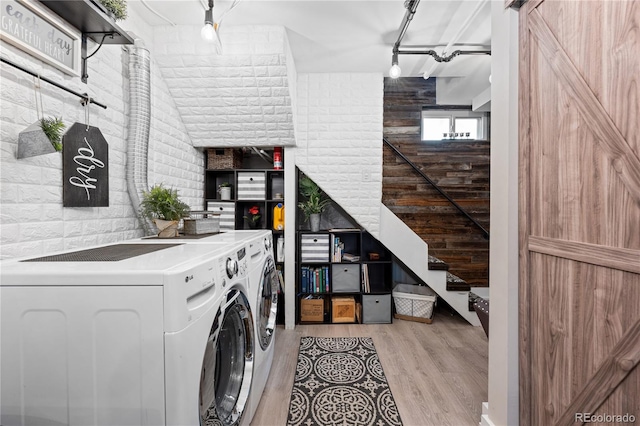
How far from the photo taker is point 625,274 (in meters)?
0.95

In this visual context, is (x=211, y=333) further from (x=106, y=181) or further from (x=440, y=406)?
(x=440, y=406)

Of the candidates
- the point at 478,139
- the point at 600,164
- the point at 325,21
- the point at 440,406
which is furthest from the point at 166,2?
the point at 478,139

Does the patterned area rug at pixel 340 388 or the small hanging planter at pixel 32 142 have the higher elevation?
the small hanging planter at pixel 32 142

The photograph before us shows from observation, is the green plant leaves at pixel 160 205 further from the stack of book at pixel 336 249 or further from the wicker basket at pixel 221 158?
the stack of book at pixel 336 249

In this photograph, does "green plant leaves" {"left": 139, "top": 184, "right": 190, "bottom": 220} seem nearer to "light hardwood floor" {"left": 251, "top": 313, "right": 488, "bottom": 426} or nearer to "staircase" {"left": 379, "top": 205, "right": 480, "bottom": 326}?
"light hardwood floor" {"left": 251, "top": 313, "right": 488, "bottom": 426}

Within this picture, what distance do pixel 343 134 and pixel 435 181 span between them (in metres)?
1.47

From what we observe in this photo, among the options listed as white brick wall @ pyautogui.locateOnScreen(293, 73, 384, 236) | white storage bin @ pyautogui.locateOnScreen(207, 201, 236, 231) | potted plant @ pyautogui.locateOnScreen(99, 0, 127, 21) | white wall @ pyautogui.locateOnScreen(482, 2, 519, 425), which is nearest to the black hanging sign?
potted plant @ pyautogui.locateOnScreen(99, 0, 127, 21)

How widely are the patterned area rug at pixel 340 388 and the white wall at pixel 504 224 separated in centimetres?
62

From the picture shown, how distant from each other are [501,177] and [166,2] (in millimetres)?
2416

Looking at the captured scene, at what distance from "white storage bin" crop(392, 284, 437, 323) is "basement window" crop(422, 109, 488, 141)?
2047 mm

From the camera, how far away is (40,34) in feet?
4.48

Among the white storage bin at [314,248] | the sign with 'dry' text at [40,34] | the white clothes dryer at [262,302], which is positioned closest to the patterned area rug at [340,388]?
the white clothes dryer at [262,302]

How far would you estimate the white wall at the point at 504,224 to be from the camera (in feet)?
4.78

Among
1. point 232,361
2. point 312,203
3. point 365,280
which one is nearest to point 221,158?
point 312,203
